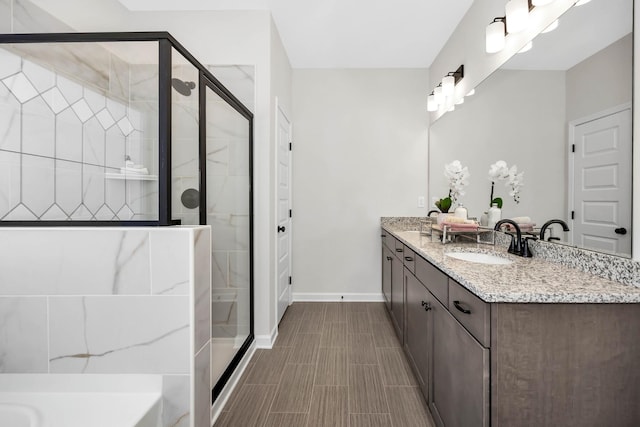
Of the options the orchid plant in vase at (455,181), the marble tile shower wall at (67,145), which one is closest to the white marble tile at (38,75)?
the marble tile shower wall at (67,145)

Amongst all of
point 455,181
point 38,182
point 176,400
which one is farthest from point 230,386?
point 455,181

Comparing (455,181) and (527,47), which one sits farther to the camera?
(455,181)

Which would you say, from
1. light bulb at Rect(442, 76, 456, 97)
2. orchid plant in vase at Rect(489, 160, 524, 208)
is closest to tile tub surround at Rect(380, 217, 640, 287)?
orchid plant in vase at Rect(489, 160, 524, 208)

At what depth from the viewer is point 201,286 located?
1.36 meters

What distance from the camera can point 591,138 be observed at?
134 centimetres

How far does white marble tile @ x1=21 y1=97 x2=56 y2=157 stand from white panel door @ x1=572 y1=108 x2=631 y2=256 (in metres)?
2.16

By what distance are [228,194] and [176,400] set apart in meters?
1.19

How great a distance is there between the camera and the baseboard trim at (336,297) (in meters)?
3.66

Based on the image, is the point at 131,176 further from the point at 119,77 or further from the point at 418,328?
the point at 418,328

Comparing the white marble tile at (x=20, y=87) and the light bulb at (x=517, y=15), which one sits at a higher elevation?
the light bulb at (x=517, y=15)

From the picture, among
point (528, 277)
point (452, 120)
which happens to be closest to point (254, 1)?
point (452, 120)

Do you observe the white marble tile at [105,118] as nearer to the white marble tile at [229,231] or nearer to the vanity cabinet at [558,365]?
the white marble tile at [229,231]

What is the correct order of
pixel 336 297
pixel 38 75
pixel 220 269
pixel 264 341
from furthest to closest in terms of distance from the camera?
pixel 336 297 → pixel 264 341 → pixel 220 269 → pixel 38 75

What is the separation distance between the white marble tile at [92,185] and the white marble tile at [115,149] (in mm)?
54
